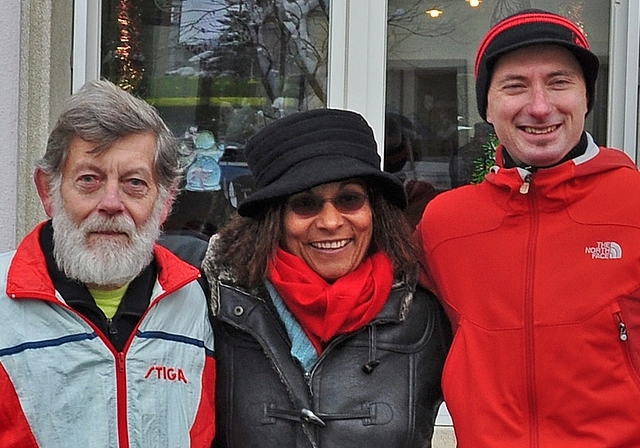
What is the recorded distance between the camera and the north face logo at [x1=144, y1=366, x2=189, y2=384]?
7.25ft

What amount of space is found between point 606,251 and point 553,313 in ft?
0.67

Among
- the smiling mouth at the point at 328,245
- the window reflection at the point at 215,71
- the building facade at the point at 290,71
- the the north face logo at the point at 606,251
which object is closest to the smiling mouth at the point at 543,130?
the the north face logo at the point at 606,251

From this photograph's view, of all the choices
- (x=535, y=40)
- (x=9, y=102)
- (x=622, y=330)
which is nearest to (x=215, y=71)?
(x=9, y=102)

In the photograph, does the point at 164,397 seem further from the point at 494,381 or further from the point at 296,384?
the point at 494,381

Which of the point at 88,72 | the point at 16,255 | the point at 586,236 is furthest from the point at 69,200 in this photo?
the point at 88,72

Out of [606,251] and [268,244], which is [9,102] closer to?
[268,244]

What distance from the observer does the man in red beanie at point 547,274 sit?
90.1 inches

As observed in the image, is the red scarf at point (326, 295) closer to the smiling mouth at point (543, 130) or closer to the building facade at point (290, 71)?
the smiling mouth at point (543, 130)

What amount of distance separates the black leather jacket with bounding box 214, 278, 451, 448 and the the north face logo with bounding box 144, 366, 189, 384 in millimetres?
236

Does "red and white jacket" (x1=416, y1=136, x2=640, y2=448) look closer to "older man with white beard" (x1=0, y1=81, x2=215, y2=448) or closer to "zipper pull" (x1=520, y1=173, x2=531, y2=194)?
"zipper pull" (x1=520, y1=173, x2=531, y2=194)

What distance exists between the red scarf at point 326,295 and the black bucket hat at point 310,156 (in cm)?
20

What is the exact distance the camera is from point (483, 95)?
2.54m

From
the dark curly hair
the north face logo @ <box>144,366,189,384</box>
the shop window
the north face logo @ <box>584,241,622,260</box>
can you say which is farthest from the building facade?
the north face logo @ <box>144,366,189,384</box>

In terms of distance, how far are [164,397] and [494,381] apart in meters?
0.84
